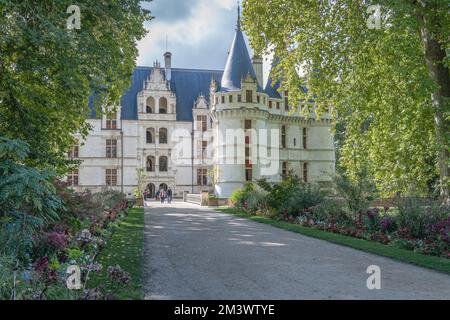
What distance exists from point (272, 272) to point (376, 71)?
39.8 feet

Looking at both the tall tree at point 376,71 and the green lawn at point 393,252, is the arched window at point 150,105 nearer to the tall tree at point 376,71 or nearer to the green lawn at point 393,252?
the tall tree at point 376,71

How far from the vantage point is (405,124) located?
608 inches

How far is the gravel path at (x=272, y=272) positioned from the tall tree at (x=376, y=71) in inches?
244

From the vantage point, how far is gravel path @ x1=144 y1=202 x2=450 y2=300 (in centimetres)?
621

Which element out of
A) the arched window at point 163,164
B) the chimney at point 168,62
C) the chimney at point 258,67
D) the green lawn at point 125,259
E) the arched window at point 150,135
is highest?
the chimney at point 168,62

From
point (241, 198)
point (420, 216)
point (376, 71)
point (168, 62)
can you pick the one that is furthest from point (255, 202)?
point (168, 62)

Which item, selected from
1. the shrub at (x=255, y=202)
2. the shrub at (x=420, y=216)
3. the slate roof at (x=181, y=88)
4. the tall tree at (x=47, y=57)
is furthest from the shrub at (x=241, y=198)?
the slate roof at (x=181, y=88)

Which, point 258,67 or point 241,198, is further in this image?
point 258,67

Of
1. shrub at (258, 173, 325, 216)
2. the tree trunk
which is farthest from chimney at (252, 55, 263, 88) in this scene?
the tree trunk

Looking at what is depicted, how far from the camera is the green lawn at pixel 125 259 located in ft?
20.3

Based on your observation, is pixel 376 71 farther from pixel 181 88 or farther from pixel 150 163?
pixel 181 88

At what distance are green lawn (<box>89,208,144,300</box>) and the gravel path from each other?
0.19 m

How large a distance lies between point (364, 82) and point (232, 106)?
18.7 meters

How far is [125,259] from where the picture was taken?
8.80 metres
